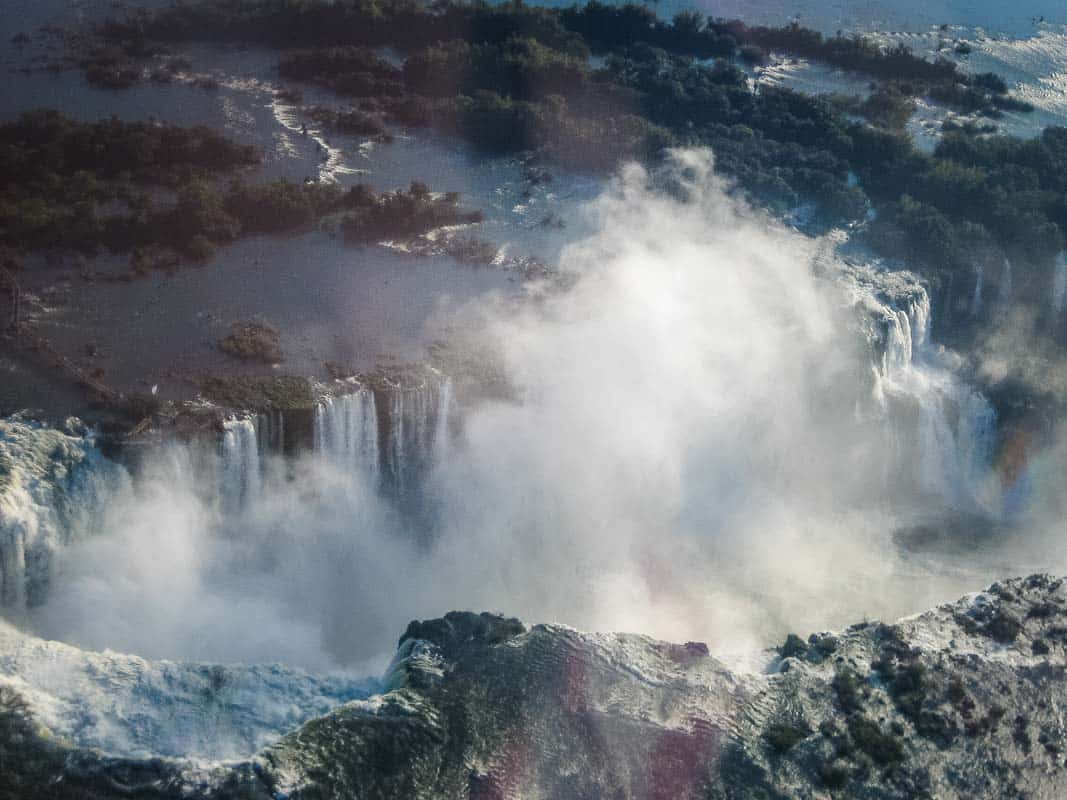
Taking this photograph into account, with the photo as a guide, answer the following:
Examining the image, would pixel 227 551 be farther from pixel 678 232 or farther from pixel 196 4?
pixel 196 4

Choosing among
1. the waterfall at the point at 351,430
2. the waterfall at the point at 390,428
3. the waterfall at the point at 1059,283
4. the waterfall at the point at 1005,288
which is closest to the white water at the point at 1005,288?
the waterfall at the point at 1005,288

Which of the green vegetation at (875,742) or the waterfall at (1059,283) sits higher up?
the waterfall at (1059,283)

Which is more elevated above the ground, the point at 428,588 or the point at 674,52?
the point at 674,52

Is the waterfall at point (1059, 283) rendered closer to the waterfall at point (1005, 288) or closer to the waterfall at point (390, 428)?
the waterfall at point (1005, 288)

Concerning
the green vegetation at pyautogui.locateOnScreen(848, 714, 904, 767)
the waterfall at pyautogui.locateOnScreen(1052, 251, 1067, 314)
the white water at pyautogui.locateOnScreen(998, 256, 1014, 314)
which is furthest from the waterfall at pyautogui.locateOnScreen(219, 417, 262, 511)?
the waterfall at pyautogui.locateOnScreen(1052, 251, 1067, 314)

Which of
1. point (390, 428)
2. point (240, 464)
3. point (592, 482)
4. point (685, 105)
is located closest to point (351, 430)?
point (390, 428)

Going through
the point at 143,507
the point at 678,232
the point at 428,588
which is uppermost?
the point at 678,232

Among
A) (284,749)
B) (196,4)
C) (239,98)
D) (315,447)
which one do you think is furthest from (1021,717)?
(196,4)
